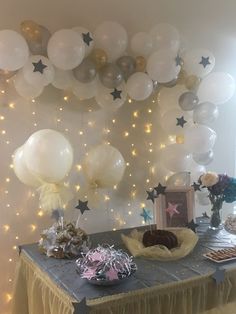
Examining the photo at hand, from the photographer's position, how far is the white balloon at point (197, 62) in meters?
2.47

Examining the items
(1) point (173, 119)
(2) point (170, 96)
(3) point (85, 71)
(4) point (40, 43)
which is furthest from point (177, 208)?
(4) point (40, 43)

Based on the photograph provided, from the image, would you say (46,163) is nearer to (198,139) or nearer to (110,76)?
(110,76)

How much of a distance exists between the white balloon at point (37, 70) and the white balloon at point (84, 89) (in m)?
0.21

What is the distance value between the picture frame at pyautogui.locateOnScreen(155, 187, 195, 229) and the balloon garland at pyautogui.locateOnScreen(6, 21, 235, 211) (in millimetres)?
209

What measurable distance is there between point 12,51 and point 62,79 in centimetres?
34

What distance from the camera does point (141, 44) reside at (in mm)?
2336

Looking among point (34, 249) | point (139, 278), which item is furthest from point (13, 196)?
point (139, 278)

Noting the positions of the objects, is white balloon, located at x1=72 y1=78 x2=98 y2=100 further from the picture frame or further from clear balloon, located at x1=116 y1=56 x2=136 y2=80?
the picture frame

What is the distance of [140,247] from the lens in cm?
204

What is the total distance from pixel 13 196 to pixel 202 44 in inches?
66.6

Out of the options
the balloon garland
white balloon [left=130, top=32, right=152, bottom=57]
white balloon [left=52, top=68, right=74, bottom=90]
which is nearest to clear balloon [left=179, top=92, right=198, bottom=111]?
the balloon garland

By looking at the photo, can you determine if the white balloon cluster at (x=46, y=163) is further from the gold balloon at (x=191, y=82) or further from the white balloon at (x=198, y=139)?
the gold balloon at (x=191, y=82)

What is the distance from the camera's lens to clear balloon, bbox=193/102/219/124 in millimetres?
2518

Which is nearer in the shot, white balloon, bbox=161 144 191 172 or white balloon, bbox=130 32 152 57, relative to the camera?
white balloon, bbox=130 32 152 57
